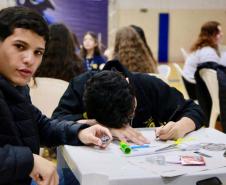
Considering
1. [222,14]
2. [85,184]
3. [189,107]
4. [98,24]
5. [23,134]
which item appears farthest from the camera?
[222,14]

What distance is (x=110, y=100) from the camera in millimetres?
1366

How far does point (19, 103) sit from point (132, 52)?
2.23 m

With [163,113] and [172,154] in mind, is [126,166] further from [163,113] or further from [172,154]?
[163,113]

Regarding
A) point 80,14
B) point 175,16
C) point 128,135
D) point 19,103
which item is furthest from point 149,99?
point 175,16

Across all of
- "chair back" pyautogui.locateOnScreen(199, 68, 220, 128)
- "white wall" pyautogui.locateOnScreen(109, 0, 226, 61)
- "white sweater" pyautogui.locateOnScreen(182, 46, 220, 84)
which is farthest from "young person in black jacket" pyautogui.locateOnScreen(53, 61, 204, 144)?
"white wall" pyautogui.locateOnScreen(109, 0, 226, 61)

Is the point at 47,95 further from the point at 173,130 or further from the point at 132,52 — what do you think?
the point at 132,52

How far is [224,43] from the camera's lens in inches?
Result: 346

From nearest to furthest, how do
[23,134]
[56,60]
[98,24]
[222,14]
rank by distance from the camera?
[23,134] < [56,60] < [98,24] < [222,14]

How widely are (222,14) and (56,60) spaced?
6.47 meters

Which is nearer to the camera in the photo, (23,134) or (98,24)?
(23,134)

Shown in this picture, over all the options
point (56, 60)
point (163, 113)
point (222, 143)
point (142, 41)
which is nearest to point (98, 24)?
point (142, 41)

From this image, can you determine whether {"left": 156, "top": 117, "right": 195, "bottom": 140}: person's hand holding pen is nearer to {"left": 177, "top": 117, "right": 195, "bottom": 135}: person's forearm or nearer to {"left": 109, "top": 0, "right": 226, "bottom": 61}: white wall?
{"left": 177, "top": 117, "right": 195, "bottom": 135}: person's forearm

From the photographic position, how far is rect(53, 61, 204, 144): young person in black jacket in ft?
4.52

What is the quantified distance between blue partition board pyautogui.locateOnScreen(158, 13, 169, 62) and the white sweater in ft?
13.1
